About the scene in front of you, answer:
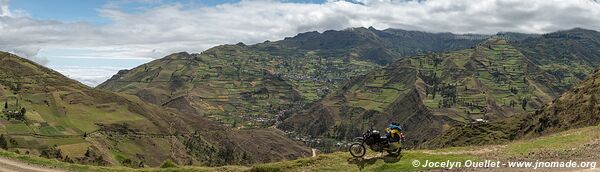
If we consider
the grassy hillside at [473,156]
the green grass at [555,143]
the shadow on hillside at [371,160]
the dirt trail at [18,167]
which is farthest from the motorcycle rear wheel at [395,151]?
the dirt trail at [18,167]

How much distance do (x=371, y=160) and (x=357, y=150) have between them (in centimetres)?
179

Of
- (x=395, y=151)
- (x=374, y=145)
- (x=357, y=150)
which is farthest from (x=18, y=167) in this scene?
(x=395, y=151)

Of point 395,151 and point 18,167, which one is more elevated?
point 395,151

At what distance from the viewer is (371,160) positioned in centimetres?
3431

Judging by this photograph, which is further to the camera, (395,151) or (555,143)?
(555,143)

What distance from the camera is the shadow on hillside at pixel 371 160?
1323 inches

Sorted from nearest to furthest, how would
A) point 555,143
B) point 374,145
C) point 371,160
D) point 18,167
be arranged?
point 371,160
point 555,143
point 374,145
point 18,167

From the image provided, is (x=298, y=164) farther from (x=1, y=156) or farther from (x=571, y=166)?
(x=1, y=156)

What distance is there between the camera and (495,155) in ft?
108

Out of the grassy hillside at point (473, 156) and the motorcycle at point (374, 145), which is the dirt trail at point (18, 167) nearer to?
the grassy hillside at point (473, 156)

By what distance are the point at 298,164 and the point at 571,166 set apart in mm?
18093

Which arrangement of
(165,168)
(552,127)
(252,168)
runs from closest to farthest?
(252,168)
(165,168)
(552,127)

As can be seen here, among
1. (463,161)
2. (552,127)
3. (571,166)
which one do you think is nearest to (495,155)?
(463,161)

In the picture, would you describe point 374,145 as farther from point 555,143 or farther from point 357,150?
point 555,143
